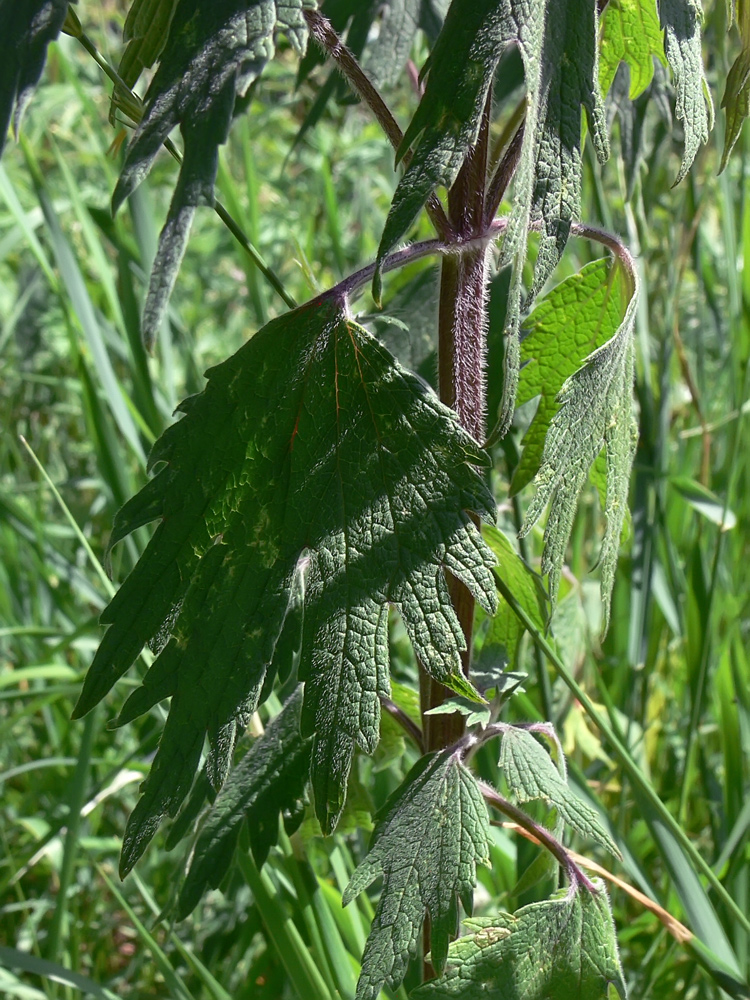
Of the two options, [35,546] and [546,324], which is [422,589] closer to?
[546,324]

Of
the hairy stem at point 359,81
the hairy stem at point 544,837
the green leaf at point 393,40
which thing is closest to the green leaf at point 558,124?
the hairy stem at point 359,81

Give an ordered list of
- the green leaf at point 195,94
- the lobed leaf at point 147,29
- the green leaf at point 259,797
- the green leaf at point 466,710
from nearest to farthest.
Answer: the green leaf at point 195,94
the lobed leaf at point 147,29
the green leaf at point 466,710
the green leaf at point 259,797

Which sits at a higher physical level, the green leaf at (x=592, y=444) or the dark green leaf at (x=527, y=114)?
the dark green leaf at (x=527, y=114)

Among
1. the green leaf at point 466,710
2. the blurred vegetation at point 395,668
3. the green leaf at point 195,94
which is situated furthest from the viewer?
the blurred vegetation at point 395,668

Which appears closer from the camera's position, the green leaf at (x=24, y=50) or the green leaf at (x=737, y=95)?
the green leaf at (x=24, y=50)

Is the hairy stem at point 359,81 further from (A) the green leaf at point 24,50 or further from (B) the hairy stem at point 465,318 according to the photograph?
(A) the green leaf at point 24,50

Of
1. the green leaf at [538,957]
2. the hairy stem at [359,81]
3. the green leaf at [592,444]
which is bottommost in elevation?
the green leaf at [538,957]

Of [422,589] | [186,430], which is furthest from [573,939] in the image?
[186,430]
